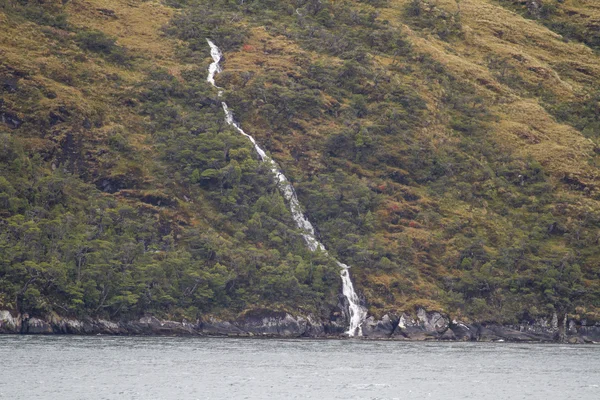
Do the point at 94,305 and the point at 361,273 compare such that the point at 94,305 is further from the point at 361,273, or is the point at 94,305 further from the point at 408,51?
the point at 408,51

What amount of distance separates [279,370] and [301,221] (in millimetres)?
48125

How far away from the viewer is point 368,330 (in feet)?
337

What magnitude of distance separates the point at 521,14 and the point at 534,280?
95.7 meters

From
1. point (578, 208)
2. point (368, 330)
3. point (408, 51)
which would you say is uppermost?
point (408, 51)

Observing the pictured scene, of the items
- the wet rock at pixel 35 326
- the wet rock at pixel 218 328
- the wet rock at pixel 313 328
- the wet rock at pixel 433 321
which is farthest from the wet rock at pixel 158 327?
the wet rock at pixel 433 321

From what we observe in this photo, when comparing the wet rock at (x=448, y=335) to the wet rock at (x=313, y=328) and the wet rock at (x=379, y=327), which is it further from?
the wet rock at (x=313, y=328)

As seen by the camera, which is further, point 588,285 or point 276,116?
point 276,116

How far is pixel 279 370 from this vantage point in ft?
230

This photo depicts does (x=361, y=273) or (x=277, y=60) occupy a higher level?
(x=277, y=60)

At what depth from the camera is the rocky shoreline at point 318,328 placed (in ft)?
295

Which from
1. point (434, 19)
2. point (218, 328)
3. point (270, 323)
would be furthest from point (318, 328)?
point (434, 19)

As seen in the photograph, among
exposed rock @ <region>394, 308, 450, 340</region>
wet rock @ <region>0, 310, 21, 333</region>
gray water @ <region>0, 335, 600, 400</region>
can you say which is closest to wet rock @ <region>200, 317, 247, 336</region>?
gray water @ <region>0, 335, 600, 400</region>

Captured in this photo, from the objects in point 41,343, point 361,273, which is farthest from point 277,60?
point 41,343

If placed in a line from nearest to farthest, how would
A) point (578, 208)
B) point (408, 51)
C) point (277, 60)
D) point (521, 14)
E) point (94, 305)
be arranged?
point (94, 305) → point (578, 208) → point (277, 60) → point (408, 51) → point (521, 14)
